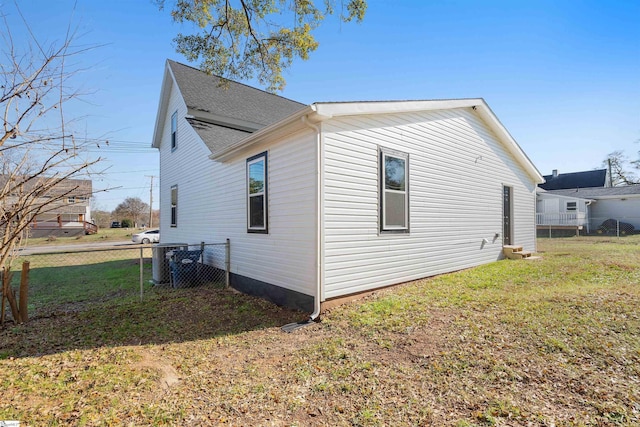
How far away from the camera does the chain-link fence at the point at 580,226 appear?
21375 mm

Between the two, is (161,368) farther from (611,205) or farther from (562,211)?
(611,205)

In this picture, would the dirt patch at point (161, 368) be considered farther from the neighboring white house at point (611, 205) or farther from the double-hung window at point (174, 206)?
the neighboring white house at point (611, 205)

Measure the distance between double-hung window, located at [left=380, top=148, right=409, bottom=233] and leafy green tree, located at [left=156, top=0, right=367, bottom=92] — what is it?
9.49 feet

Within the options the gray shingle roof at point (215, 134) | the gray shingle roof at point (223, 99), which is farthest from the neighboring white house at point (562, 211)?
the gray shingle roof at point (215, 134)

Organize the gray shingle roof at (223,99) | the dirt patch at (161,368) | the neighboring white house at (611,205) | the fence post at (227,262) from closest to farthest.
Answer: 1. the dirt patch at (161,368)
2. the fence post at (227,262)
3. the gray shingle roof at (223,99)
4. the neighboring white house at (611,205)

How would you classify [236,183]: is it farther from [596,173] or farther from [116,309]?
[596,173]

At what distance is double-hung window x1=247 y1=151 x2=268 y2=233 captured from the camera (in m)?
6.21

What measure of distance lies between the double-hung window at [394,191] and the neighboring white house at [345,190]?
0.09 ft

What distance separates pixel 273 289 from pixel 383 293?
211 centimetres

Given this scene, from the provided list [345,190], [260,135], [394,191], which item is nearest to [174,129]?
[260,135]

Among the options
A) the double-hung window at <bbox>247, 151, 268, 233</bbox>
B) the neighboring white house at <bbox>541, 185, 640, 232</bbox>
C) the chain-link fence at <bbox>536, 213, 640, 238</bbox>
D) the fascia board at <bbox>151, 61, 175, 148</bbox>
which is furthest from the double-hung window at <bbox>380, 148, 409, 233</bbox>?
the neighboring white house at <bbox>541, 185, 640, 232</bbox>

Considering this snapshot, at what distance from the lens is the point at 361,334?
4176mm

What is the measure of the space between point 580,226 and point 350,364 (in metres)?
25.1

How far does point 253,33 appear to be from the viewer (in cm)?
688
